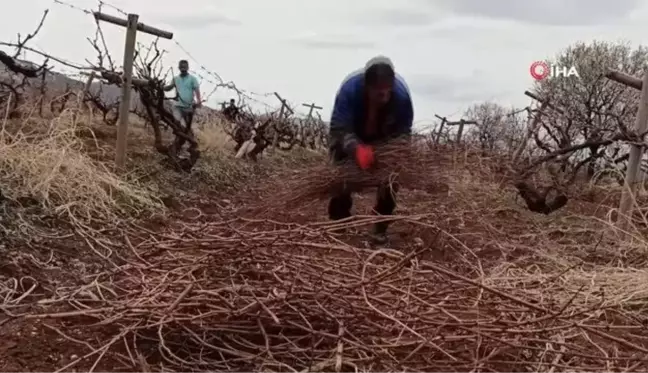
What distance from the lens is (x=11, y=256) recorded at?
13.6 feet

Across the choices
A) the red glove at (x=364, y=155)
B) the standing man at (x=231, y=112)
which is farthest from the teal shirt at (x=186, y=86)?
the red glove at (x=364, y=155)

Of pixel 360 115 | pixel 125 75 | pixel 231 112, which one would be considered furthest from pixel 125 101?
pixel 231 112

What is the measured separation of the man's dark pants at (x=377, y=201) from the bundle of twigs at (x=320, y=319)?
1939 millimetres

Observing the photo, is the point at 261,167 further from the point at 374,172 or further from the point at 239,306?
the point at 239,306

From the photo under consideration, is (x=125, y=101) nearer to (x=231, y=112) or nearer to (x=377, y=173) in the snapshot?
(x=377, y=173)

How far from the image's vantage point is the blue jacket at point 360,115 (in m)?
5.32

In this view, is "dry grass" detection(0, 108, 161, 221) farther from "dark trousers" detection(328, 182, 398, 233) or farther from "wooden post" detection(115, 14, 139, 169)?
"dark trousers" detection(328, 182, 398, 233)

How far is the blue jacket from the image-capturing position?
17.4 feet

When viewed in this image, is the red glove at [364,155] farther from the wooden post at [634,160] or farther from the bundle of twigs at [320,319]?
the wooden post at [634,160]

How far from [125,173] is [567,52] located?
71.7 ft

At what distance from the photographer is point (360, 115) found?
5410 millimetres

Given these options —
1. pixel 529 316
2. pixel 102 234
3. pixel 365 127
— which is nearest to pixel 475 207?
pixel 365 127

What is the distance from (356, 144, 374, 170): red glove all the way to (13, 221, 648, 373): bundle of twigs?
5.79 ft

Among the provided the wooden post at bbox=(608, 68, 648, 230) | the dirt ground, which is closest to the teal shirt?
the dirt ground
